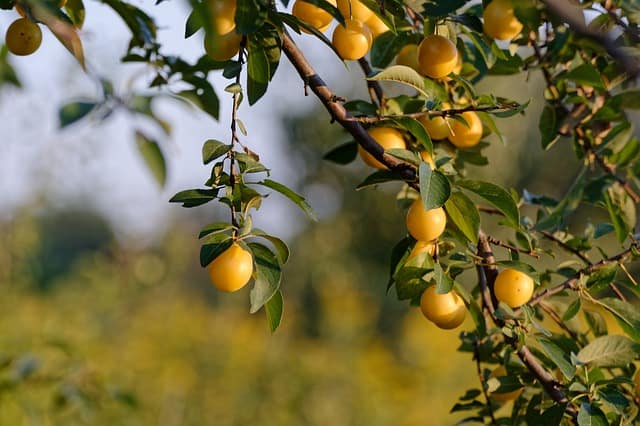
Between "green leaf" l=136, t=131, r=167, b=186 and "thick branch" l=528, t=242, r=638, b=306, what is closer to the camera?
"thick branch" l=528, t=242, r=638, b=306

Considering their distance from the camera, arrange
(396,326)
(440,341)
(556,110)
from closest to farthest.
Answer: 1. (556,110)
2. (440,341)
3. (396,326)

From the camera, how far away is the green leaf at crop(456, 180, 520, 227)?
25.7 inches

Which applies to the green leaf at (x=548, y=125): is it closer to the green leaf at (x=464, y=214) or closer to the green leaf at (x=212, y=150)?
the green leaf at (x=464, y=214)

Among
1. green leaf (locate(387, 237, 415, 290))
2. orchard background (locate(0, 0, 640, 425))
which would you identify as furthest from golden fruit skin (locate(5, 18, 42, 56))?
green leaf (locate(387, 237, 415, 290))

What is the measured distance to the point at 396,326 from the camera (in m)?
5.74

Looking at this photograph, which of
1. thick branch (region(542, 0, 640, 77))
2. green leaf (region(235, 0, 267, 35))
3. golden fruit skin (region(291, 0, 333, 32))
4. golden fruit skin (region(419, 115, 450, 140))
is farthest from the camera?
golden fruit skin (region(419, 115, 450, 140))

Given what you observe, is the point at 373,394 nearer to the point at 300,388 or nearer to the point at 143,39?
the point at 300,388

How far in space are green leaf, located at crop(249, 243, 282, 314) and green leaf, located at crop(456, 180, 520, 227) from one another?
19 cm

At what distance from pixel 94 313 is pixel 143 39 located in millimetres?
2725

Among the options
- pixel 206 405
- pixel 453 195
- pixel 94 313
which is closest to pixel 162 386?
pixel 206 405

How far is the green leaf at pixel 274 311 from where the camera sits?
0.64 meters

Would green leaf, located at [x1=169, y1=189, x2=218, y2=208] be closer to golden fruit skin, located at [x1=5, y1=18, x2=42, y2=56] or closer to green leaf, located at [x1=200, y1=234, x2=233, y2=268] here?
green leaf, located at [x1=200, y1=234, x2=233, y2=268]

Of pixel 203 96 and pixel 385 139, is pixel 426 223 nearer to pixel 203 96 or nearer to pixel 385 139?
pixel 385 139

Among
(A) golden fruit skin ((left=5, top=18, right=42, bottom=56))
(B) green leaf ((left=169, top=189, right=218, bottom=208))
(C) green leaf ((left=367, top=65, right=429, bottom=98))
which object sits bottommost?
(B) green leaf ((left=169, top=189, right=218, bottom=208))
